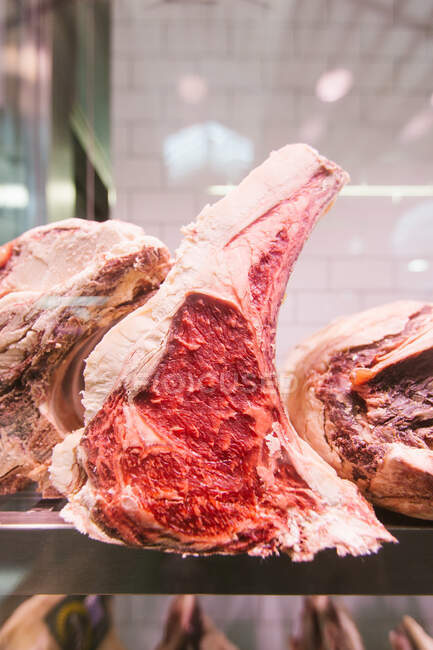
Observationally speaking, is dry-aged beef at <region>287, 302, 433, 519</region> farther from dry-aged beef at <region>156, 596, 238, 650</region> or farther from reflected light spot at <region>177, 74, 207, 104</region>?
reflected light spot at <region>177, 74, 207, 104</region>

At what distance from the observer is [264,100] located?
89 centimetres

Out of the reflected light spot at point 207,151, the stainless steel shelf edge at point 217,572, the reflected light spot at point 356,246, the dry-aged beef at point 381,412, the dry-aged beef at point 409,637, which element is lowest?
the dry-aged beef at point 409,637

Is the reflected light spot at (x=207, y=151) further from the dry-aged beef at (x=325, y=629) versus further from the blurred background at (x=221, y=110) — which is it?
the dry-aged beef at (x=325, y=629)

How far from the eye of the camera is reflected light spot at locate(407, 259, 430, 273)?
3.22 ft

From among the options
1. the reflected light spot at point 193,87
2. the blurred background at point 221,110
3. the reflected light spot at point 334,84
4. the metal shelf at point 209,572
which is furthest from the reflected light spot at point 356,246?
the metal shelf at point 209,572

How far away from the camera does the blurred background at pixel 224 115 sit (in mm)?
758

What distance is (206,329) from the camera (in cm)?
47

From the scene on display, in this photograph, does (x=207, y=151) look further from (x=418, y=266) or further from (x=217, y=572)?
(x=217, y=572)

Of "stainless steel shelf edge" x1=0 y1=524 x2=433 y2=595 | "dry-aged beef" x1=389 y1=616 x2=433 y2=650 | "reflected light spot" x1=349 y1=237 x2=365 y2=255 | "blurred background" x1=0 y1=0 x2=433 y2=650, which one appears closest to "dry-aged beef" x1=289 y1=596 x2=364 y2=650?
"dry-aged beef" x1=389 y1=616 x2=433 y2=650

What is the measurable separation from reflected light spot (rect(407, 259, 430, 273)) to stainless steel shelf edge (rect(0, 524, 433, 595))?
70 centimetres

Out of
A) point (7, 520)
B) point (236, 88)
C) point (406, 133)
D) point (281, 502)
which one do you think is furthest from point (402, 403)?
point (236, 88)

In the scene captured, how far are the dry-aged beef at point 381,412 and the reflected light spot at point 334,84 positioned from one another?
22.8 inches

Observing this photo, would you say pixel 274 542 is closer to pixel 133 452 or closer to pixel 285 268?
pixel 133 452

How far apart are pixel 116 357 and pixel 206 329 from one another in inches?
4.4
